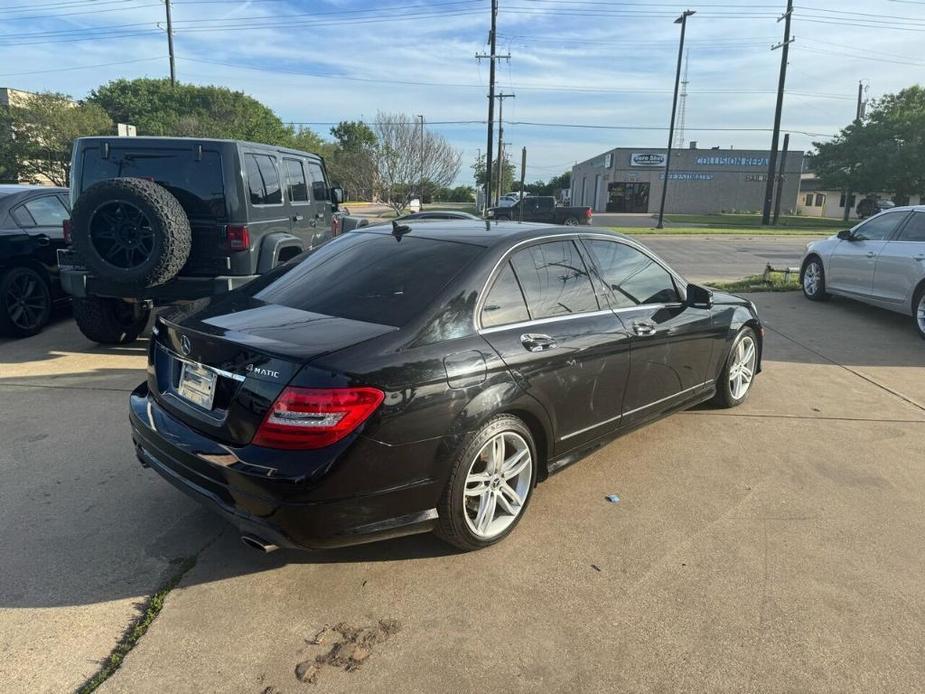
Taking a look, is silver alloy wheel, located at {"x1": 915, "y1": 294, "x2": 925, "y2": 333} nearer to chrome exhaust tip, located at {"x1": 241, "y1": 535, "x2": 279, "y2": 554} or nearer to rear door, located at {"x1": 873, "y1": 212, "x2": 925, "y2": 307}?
rear door, located at {"x1": 873, "y1": 212, "x2": 925, "y2": 307}

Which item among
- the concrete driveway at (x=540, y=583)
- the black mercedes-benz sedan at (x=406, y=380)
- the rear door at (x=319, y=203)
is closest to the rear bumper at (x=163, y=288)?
the concrete driveway at (x=540, y=583)

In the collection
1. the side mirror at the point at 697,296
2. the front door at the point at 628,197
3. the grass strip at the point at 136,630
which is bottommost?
the grass strip at the point at 136,630

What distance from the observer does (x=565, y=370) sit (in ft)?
11.0

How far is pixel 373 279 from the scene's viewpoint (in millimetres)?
3297

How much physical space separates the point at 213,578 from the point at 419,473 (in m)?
1.08

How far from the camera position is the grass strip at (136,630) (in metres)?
2.27

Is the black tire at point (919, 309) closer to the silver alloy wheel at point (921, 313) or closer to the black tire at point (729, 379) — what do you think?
the silver alloy wheel at point (921, 313)

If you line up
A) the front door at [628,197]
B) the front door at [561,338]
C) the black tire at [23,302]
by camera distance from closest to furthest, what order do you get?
the front door at [561,338], the black tire at [23,302], the front door at [628,197]

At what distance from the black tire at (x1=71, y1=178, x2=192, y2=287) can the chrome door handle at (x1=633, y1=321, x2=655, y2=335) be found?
422 cm

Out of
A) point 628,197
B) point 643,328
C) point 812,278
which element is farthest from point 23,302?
point 628,197

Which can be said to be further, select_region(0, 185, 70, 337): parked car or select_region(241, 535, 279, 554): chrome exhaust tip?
select_region(0, 185, 70, 337): parked car

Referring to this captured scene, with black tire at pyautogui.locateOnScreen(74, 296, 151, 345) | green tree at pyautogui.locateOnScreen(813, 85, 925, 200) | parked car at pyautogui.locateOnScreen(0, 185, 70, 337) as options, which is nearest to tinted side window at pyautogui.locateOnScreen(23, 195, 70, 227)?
parked car at pyautogui.locateOnScreen(0, 185, 70, 337)

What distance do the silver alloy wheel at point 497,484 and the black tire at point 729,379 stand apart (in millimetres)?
2433

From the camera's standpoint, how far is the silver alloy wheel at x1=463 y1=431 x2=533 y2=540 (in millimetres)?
3037
